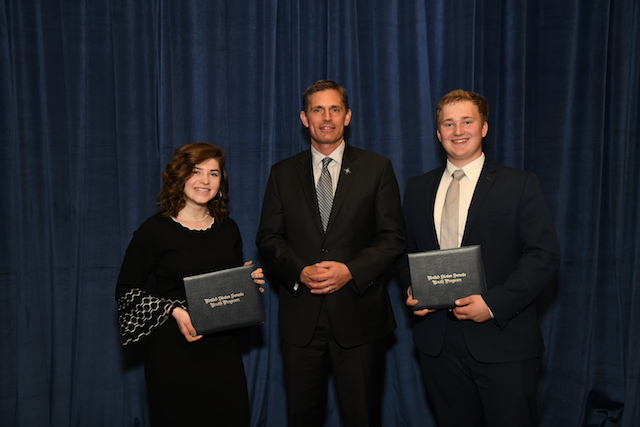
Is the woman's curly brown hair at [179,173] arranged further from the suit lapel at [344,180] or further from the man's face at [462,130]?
the man's face at [462,130]

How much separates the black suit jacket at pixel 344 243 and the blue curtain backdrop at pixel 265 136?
2.88 feet

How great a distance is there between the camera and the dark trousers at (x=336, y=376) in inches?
90.2

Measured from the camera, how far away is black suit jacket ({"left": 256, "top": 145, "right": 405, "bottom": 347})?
88.1 inches

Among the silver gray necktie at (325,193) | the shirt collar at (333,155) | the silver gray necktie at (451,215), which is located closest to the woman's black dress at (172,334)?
the silver gray necktie at (325,193)

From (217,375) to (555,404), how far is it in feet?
6.98

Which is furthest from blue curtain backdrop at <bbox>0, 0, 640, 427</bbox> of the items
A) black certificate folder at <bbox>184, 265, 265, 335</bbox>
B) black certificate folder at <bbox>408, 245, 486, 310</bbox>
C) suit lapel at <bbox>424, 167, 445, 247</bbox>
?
black certificate folder at <bbox>408, 245, 486, 310</bbox>

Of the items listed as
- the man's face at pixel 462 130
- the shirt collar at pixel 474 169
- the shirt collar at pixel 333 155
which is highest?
the man's face at pixel 462 130

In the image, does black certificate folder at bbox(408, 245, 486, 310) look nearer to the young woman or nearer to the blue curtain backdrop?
the young woman

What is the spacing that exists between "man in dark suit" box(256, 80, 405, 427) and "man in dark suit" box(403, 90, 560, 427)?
0.24m

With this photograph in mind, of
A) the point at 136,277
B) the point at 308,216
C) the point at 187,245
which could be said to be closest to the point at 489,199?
the point at 308,216

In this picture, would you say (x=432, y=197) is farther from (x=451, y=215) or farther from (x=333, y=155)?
(x=333, y=155)

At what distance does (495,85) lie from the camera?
10.1 ft

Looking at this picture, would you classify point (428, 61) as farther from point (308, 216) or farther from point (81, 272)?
point (81, 272)

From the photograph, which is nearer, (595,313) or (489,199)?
(489,199)
